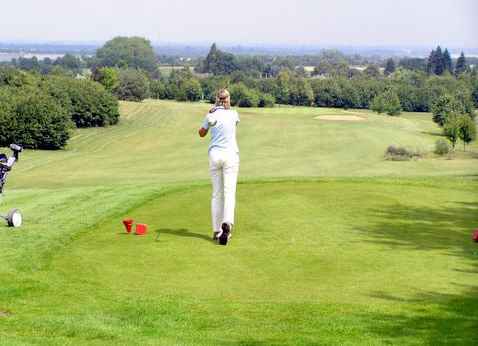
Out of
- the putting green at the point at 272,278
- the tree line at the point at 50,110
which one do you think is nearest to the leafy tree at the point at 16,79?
the tree line at the point at 50,110

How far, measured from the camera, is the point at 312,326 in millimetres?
9672

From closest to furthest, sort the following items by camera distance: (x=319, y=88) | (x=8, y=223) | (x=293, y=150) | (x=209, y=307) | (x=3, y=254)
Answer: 1. (x=209, y=307)
2. (x=3, y=254)
3. (x=8, y=223)
4. (x=293, y=150)
5. (x=319, y=88)

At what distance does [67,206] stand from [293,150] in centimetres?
8727

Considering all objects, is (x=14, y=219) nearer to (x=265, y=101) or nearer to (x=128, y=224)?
(x=128, y=224)

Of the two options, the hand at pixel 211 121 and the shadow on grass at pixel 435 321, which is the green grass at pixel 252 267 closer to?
the shadow on grass at pixel 435 321

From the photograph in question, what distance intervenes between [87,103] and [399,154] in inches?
2215

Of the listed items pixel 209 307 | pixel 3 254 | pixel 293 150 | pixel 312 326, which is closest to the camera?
pixel 312 326

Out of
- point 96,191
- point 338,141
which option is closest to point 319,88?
point 338,141

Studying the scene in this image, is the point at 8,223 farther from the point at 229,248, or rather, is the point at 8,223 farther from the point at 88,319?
the point at 88,319

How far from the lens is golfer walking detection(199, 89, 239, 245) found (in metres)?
15.2

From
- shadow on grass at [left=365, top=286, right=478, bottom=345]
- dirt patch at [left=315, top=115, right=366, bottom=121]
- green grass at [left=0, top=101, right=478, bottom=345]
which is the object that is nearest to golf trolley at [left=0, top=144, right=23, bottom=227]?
green grass at [left=0, top=101, right=478, bottom=345]

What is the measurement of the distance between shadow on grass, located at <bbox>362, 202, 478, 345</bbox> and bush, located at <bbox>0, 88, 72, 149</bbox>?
94357 millimetres

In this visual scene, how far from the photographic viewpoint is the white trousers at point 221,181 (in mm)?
15164

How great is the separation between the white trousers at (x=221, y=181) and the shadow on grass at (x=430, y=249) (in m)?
2.74
